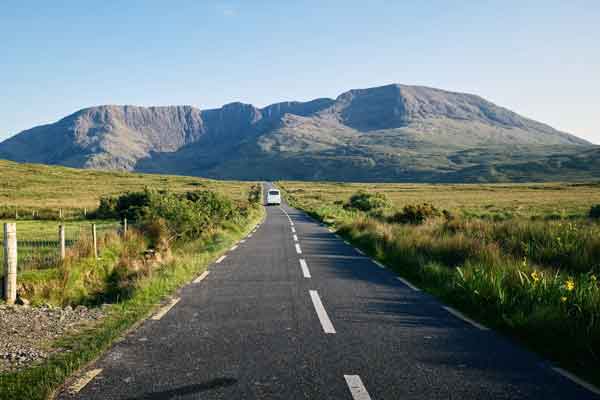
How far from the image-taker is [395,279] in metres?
10.9

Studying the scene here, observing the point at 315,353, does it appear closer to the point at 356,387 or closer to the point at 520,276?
the point at 356,387

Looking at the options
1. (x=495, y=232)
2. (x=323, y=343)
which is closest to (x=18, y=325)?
(x=323, y=343)

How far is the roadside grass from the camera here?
5952 millimetres

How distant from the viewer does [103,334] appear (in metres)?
6.20

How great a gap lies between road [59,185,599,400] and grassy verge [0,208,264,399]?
23 cm

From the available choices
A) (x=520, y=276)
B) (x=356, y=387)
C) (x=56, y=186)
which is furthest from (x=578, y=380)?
(x=56, y=186)

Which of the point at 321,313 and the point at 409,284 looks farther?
the point at 409,284

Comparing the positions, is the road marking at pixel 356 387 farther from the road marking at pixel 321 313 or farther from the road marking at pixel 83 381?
the road marking at pixel 83 381

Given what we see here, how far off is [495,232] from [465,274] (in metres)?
6.48

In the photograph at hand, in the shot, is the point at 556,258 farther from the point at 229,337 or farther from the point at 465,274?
the point at 229,337

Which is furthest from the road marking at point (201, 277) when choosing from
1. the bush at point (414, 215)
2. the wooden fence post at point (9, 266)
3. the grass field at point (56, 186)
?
the grass field at point (56, 186)

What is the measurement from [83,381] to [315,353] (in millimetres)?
2527

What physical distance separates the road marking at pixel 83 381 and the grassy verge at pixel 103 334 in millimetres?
161

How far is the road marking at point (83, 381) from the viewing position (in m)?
4.43
